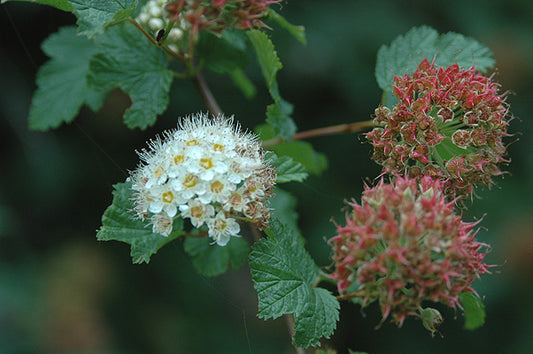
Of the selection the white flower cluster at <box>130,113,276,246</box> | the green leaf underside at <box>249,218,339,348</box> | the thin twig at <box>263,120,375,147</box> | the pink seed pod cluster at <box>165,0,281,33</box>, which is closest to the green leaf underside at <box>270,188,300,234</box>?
the thin twig at <box>263,120,375,147</box>

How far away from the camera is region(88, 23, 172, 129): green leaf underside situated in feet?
5.65

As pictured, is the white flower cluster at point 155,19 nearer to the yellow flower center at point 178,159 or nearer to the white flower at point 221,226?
the yellow flower center at point 178,159

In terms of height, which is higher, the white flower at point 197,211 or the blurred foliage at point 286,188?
the white flower at point 197,211

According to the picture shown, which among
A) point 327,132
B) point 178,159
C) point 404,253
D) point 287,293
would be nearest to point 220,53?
point 327,132

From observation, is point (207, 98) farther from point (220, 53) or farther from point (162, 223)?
point (162, 223)

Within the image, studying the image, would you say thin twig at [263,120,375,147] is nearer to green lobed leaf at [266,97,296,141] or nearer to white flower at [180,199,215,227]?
green lobed leaf at [266,97,296,141]

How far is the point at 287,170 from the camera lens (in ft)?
5.44

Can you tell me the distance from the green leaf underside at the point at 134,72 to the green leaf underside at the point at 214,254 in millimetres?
502

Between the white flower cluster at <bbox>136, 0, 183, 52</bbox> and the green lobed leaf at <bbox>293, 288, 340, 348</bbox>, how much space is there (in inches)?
39.0

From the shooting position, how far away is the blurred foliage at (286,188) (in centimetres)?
273

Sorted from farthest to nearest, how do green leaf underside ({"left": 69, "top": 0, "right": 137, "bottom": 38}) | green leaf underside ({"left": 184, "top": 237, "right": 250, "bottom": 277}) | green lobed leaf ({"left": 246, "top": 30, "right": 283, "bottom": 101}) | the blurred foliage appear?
the blurred foliage → green leaf underside ({"left": 184, "top": 237, "right": 250, "bottom": 277}) → green lobed leaf ({"left": 246, "top": 30, "right": 283, "bottom": 101}) → green leaf underside ({"left": 69, "top": 0, "right": 137, "bottom": 38})

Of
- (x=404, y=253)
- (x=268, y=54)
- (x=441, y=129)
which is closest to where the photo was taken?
(x=404, y=253)

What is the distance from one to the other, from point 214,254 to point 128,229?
0.50 meters

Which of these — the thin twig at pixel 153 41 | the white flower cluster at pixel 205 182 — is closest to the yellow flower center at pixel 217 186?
the white flower cluster at pixel 205 182
